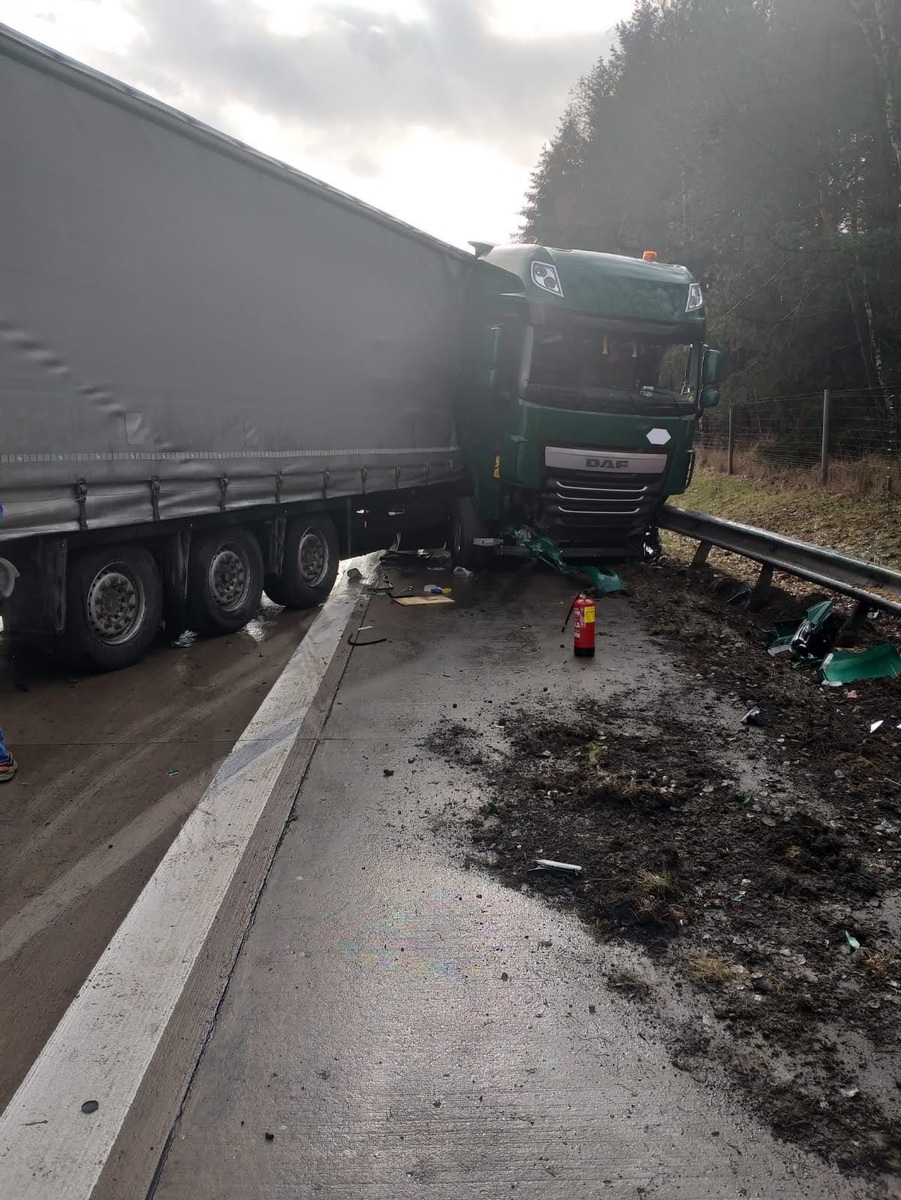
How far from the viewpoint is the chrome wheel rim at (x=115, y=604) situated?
682cm

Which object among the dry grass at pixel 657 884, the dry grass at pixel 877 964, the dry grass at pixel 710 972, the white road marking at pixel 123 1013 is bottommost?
the white road marking at pixel 123 1013

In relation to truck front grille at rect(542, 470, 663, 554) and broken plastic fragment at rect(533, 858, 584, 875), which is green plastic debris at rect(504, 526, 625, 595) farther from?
broken plastic fragment at rect(533, 858, 584, 875)

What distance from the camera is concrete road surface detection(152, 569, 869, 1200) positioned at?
238 cm

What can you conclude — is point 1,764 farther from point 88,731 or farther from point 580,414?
point 580,414

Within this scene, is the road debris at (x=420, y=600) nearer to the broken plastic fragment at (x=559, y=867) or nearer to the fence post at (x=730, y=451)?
the broken plastic fragment at (x=559, y=867)

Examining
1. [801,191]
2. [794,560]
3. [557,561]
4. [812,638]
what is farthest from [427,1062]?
[801,191]

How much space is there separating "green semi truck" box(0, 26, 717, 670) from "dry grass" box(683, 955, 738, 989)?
451 cm

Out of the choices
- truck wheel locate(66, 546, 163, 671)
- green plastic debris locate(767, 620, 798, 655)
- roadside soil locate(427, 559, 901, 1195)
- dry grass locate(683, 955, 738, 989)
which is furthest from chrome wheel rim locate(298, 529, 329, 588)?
dry grass locate(683, 955, 738, 989)

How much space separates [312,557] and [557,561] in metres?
3.00

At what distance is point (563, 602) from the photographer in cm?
998

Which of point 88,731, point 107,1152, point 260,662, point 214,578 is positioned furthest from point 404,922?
point 214,578

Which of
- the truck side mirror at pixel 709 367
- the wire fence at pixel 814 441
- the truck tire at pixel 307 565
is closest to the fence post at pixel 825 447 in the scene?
the wire fence at pixel 814 441

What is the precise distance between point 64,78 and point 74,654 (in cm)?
367

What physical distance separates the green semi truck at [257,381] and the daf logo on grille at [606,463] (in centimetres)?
6
